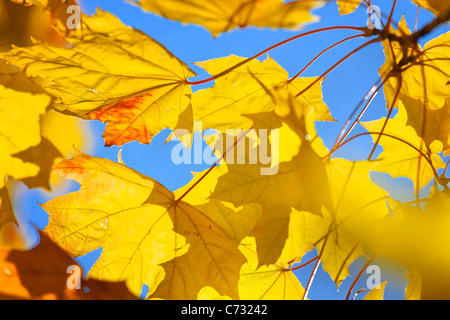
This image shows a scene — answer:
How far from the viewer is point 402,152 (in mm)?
1090

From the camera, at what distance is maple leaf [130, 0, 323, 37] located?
0.63 m

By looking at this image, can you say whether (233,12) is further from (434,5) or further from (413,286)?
(413,286)

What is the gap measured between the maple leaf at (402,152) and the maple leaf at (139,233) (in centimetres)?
48

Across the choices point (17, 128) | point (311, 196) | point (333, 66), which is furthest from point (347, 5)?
point (17, 128)

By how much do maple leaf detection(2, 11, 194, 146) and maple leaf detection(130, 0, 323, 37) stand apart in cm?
12

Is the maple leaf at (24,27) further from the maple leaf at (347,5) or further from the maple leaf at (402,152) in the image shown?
the maple leaf at (402,152)

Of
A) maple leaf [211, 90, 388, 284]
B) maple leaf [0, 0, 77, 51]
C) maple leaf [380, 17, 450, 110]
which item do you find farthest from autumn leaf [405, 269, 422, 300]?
maple leaf [0, 0, 77, 51]

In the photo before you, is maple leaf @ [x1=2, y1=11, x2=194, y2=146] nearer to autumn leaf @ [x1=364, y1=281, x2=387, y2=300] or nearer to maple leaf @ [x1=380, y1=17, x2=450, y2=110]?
maple leaf @ [x1=380, y1=17, x2=450, y2=110]

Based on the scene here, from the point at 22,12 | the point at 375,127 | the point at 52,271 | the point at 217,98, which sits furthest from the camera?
the point at 22,12

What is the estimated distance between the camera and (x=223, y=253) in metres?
0.90

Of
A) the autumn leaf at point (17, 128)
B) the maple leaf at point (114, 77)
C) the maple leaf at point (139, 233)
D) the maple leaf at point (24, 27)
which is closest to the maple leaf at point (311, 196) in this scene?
the maple leaf at point (139, 233)
